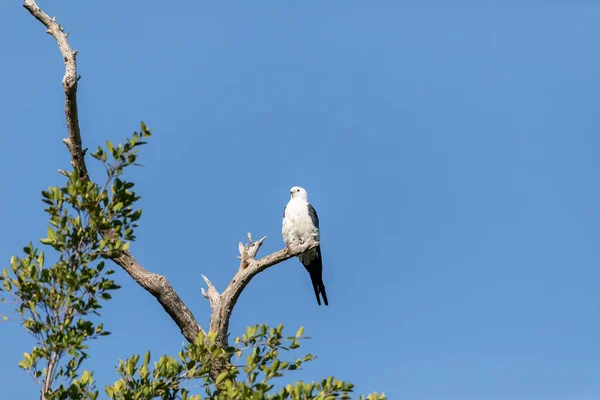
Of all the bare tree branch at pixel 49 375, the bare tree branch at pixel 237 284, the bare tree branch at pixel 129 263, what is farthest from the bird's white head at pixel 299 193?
the bare tree branch at pixel 49 375

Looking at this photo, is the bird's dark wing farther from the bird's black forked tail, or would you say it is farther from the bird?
the bird's black forked tail

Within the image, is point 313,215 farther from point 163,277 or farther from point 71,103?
point 71,103

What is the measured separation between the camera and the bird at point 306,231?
1303 centimetres

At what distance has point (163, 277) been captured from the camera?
29.3 ft

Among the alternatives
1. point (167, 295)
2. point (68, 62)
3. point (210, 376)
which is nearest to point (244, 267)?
point (167, 295)

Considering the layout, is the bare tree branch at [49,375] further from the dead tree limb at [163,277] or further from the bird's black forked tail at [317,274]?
the bird's black forked tail at [317,274]

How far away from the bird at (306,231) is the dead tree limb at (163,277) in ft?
10.2

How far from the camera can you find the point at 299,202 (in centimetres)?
1356

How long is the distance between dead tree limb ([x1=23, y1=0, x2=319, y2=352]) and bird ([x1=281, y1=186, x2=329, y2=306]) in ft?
10.2

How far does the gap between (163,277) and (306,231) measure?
4.45 metres

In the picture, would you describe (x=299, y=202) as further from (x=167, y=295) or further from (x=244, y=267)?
(x=167, y=295)

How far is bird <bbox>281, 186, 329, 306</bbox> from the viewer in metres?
13.0

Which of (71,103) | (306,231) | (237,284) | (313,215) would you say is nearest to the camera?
(71,103)

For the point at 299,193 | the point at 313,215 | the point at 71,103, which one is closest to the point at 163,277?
the point at 71,103
